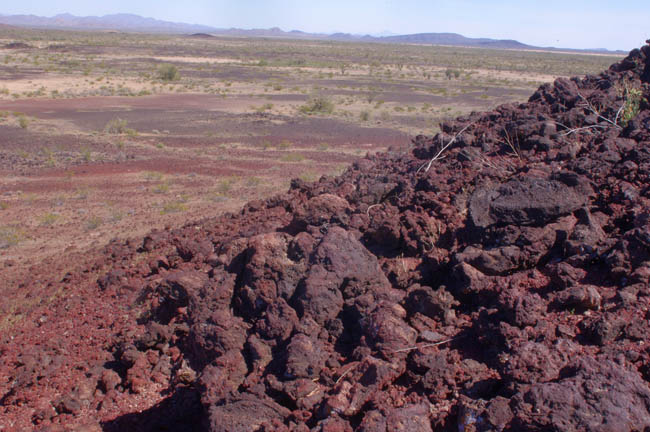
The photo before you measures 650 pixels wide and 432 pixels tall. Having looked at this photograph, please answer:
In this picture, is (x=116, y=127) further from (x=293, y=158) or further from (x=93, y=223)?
(x=93, y=223)

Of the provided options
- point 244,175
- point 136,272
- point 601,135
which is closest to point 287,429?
point 136,272

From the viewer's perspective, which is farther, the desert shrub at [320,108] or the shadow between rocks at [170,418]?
the desert shrub at [320,108]

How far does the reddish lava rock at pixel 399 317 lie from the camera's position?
3008mm

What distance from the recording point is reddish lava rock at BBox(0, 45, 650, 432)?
118 inches

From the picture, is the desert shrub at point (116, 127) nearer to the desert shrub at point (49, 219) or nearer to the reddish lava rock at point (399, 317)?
the desert shrub at point (49, 219)

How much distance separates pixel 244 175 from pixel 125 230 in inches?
215

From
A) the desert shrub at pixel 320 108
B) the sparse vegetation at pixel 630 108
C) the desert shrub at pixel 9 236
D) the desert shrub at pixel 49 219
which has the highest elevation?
the sparse vegetation at pixel 630 108

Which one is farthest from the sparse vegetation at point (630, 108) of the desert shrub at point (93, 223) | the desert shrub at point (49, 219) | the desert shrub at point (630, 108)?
the desert shrub at point (49, 219)

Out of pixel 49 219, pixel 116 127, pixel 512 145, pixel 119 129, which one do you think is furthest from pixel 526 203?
pixel 116 127

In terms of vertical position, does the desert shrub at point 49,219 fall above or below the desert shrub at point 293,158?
below

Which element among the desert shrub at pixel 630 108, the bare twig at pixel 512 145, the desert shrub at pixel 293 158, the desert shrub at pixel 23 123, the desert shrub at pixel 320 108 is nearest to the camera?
the bare twig at pixel 512 145

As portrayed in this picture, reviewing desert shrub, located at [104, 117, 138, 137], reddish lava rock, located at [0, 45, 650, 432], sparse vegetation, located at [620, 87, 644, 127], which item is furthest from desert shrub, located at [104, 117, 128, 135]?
sparse vegetation, located at [620, 87, 644, 127]

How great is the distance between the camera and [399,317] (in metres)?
3.83

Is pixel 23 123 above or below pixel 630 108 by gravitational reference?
below
